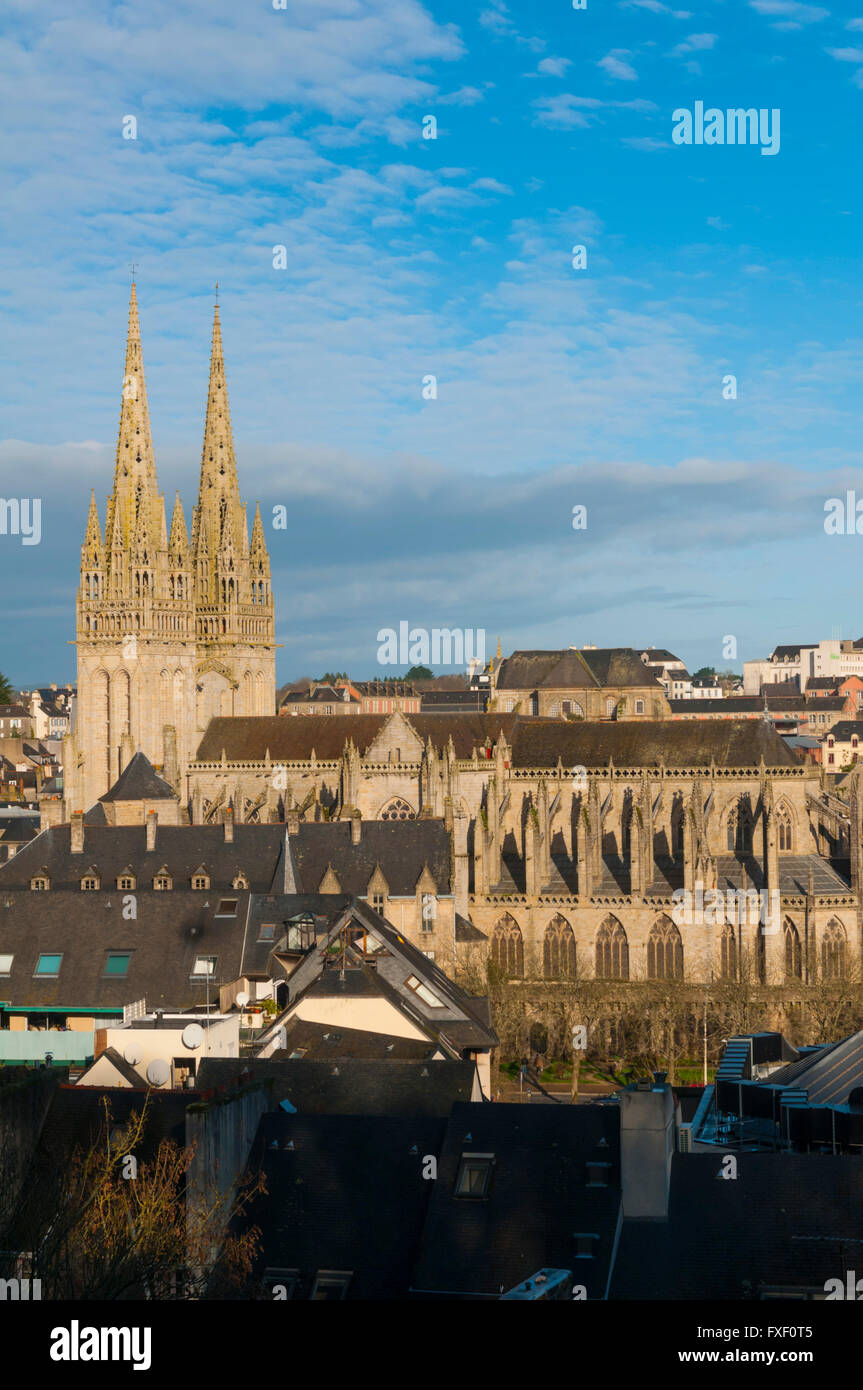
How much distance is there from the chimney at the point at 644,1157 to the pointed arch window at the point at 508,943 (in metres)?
60.9

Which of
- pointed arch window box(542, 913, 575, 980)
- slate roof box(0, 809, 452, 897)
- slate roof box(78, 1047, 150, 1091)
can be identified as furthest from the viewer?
pointed arch window box(542, 913, 575, 980)

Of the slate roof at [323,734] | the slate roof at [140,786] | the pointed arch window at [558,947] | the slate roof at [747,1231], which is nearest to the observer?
the slate roof at [747,1231]

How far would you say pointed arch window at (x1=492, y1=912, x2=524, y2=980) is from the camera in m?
85.4

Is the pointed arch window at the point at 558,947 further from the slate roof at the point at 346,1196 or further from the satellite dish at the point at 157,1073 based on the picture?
the slate roof at the point at 346,1196

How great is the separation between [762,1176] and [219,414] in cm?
10230

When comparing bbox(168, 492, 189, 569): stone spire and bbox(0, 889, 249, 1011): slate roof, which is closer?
bbox(0, 889, 249, 1011): slate roof

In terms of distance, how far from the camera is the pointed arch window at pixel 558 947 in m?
83.8

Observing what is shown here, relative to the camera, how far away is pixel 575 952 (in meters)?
83.8

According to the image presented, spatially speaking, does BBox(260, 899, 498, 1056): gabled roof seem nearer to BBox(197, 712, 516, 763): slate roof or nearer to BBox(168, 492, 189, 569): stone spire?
BBox(197, 712, 516, 763): slate roof

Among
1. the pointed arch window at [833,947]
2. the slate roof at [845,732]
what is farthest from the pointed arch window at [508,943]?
the slate roof at [845,732]

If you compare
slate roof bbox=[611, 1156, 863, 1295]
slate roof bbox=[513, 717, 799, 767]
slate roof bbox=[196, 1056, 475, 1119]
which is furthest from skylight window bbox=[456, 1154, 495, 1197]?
slate roof bbox=[513, 717, 799, 767]

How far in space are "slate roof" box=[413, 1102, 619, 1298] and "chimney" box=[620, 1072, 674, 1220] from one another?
375 mm

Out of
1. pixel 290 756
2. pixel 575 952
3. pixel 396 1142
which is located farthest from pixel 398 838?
pixel 396 1142
